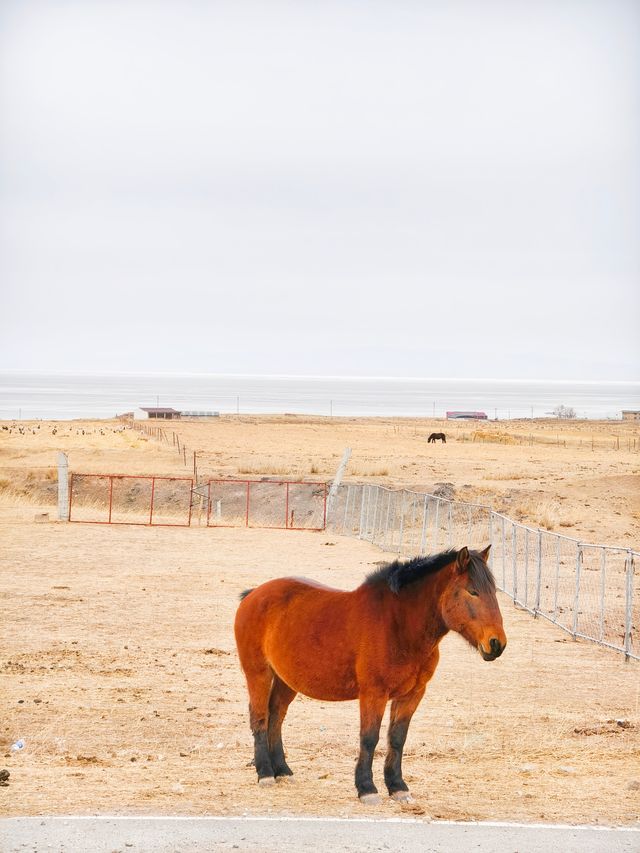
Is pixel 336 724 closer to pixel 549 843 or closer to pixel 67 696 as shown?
pixel 67 696

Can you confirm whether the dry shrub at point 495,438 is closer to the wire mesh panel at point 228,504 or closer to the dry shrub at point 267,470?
the dry shrub at point 267,470

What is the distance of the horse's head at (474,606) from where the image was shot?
7.31 meters

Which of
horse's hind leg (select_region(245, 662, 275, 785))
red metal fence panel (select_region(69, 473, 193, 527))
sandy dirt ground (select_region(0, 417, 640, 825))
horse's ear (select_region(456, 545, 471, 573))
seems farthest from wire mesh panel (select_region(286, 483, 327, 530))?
horse's ear (select_region(456, 545, 471, 573))

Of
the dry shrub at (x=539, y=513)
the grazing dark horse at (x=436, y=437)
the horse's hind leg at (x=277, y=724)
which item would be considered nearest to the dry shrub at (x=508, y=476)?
→ the dry shrub at (x=539, y=513)

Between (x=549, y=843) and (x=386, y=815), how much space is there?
1.16 metres

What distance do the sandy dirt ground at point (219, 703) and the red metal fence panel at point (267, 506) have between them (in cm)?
397

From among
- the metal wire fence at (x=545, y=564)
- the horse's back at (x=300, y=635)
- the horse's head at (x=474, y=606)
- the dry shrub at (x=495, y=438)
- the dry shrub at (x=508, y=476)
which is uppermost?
the horse's head at (x=474, y=606)

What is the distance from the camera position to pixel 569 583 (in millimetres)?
24016

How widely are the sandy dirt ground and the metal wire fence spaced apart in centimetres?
72

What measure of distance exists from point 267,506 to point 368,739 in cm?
3174

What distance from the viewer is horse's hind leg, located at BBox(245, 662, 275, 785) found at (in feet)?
26.9

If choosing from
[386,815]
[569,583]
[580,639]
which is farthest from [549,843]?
[569,583]

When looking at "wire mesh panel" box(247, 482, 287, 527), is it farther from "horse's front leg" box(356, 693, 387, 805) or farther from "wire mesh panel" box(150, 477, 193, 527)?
"horse's front leg" box(356, 693, 387, 805)

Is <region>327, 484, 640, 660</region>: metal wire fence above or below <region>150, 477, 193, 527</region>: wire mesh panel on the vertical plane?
above
